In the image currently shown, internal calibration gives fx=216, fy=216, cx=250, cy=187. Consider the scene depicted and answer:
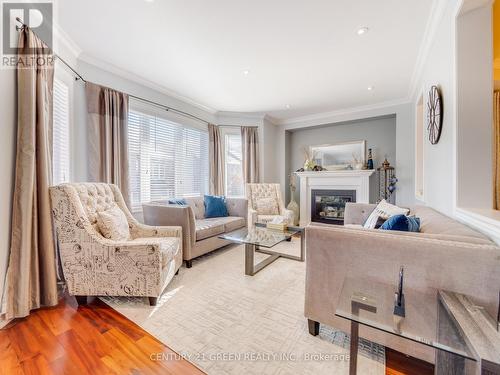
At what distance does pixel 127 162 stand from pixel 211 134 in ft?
6.23

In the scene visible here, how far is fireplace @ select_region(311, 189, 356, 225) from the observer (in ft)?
15.2

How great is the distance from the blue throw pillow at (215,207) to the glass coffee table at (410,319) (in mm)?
2660

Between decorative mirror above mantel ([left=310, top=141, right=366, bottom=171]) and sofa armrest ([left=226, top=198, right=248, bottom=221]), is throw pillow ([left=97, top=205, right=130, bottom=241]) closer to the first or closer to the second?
sofa armrest ([left=226, top=198, right=248, bottom=221])

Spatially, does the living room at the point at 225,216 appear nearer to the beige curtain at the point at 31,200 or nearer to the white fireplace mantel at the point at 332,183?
the beige curtain at the point at 31,200

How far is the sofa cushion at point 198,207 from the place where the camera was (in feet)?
11.3

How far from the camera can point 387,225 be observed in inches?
58.6

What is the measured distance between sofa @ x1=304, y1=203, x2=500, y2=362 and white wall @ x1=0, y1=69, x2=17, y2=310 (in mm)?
2216

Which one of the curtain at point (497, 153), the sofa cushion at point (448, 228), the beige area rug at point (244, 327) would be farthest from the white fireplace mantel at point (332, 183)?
the sofa cushion at point (448, 228)

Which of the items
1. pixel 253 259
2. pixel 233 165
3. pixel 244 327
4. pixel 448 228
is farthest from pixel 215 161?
pixel 448 228

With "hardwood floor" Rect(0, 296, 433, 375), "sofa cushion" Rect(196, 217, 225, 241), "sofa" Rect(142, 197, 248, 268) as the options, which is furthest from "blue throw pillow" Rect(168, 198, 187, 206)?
"hardwood floor" Rect(0, 296, 433, 375)

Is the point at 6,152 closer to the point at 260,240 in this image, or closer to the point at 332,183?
the point at 260,240

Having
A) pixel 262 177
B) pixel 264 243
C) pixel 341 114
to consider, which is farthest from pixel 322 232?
pixel 341 114

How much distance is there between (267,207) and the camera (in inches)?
163

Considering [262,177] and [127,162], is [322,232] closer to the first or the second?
[127,162]
